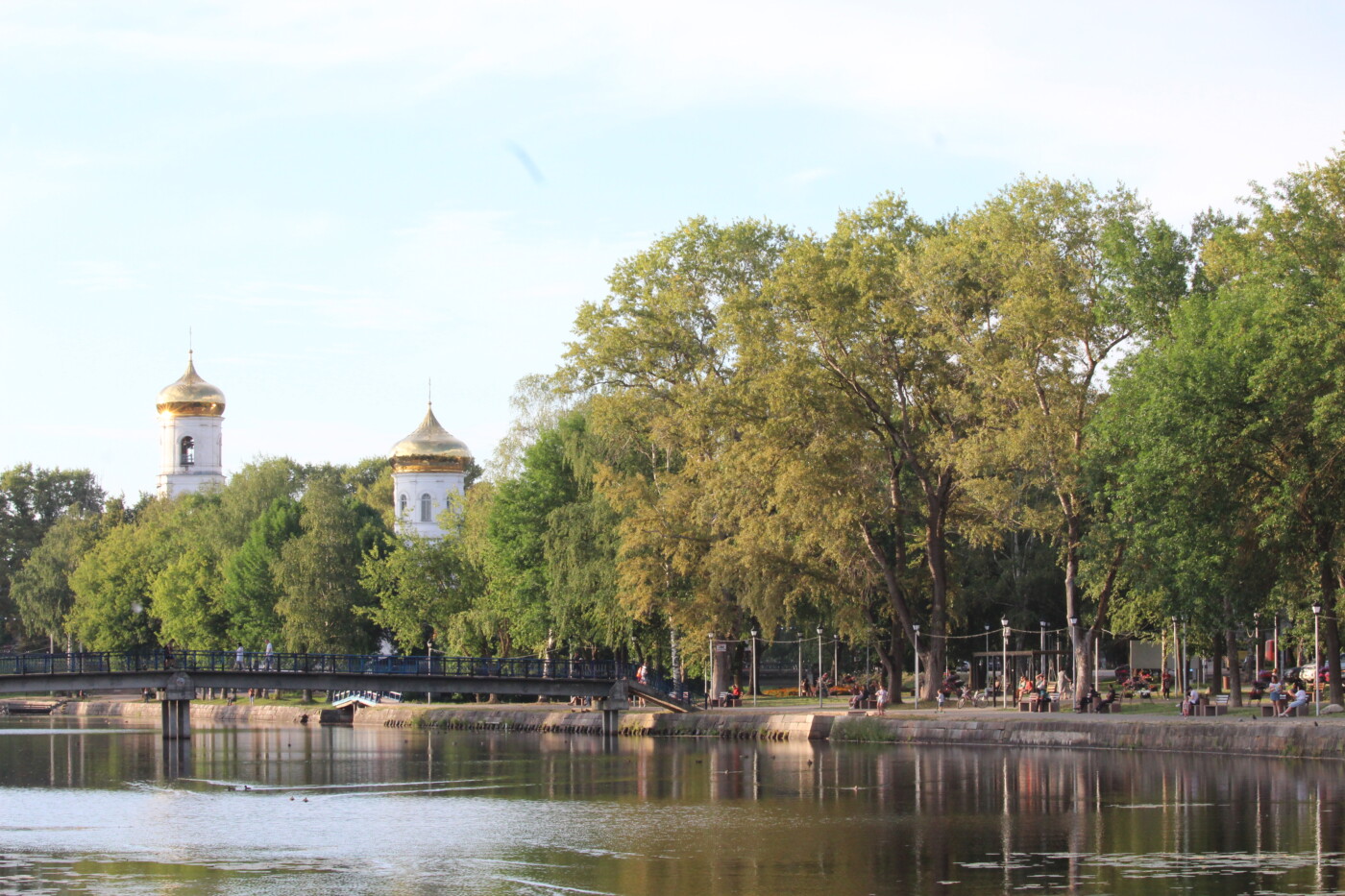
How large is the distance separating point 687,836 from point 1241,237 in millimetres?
25312

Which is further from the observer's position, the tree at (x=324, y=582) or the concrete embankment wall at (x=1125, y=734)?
the tree at (x=324, y=582)

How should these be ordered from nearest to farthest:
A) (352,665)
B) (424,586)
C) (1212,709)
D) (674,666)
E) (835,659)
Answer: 1. (1212,709)
2. (352,665)
3. (674,666)
4. (835,659)
5. (424,586)

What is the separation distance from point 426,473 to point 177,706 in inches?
2394

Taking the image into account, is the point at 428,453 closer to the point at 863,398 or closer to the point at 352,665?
the point at 352,665

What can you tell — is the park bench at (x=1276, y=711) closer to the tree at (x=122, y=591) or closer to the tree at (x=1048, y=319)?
the tree at (x=1048, y=319)

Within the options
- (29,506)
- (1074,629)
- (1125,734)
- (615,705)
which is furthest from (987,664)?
(29,506)

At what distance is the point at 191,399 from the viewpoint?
12638 cm

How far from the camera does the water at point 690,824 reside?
68.5ft

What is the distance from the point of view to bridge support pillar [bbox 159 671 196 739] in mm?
52594

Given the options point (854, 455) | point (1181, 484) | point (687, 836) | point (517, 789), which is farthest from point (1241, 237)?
point (687, 836)

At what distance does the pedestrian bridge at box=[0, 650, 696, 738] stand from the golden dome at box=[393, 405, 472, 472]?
181ft

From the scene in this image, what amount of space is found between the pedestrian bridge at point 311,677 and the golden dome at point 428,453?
55230 mm

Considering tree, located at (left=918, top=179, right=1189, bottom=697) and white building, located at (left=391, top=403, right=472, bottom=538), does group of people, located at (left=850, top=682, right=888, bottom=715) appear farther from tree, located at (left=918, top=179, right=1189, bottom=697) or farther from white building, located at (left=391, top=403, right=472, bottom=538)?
white building, located at (left=391, top=403, right=472, bottom=538)

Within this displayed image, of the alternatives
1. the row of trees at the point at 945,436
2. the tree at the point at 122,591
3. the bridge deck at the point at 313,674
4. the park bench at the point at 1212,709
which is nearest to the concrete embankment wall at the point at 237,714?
the row of trees at the point at 945,436
